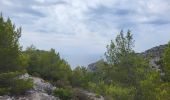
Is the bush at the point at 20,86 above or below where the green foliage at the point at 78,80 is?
below

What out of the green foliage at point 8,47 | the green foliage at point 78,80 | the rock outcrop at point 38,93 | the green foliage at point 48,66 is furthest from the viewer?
the green foliage at point 78,80

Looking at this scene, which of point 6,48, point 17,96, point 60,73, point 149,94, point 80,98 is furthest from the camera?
point 60,73

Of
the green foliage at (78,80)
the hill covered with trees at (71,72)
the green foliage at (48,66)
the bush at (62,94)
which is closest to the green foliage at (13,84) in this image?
the hill covered with trees at (71,72)

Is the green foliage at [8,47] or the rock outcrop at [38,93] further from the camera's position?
the green foliage at [8,47]

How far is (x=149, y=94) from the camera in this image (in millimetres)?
46594

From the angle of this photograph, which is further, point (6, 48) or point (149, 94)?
point (149, 94)

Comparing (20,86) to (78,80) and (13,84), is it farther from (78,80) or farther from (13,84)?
(78,80)

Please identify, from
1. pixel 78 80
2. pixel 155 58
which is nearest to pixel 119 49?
pixel 78 80

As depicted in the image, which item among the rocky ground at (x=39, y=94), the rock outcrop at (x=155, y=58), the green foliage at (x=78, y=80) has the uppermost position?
the rock outcrop at (x=155, y=58)

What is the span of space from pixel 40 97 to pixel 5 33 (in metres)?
7.23

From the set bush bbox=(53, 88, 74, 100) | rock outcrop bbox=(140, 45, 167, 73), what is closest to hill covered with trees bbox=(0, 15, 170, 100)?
bush bbox=(53, 88, 74, 100)

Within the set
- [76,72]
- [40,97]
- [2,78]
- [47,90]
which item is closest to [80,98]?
[47,90]

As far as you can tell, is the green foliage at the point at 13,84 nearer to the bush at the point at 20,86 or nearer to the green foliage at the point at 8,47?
the bush at the point at 20,86

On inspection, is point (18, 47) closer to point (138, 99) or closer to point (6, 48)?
point (6, 48)
